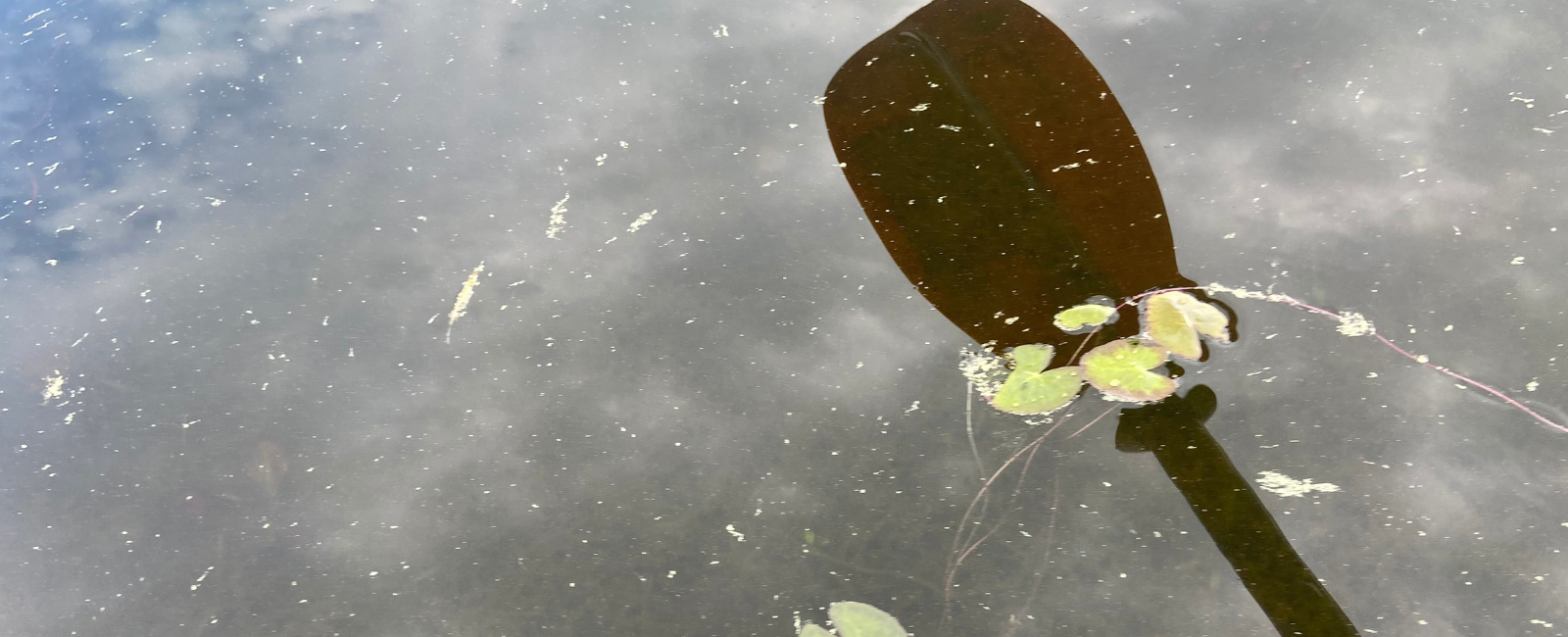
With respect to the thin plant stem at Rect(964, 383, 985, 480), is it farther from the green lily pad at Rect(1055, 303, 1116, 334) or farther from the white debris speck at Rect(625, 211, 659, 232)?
the white debris speck at Rect(625, 211, 659, 232)

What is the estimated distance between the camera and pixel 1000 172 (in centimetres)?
121

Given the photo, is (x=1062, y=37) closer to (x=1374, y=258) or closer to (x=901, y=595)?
(x=1374, y=258)

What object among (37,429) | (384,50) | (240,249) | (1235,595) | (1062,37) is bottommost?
(1235,595)

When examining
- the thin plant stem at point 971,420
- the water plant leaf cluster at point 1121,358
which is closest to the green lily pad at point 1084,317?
the water plant leaf cluster at point 1121,358

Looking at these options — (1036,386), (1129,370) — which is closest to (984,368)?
(1036,386)

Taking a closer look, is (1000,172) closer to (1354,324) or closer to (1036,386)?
(1036,386)

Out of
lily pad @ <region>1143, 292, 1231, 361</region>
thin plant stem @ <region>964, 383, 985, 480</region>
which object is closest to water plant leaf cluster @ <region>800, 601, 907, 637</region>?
thin plant stem @ <region>964, 383, 985, 480</region>

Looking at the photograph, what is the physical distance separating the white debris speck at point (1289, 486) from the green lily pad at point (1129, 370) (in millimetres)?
131

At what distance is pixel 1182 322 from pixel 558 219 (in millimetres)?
821

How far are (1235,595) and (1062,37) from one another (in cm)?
88

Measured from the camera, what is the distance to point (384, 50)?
153 cm

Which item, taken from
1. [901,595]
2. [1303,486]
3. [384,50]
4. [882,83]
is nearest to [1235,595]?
[1303,486]

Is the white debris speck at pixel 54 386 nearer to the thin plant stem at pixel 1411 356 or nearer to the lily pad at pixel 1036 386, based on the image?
the lily pad at pixel 1036 386

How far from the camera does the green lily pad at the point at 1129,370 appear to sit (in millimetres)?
1011
